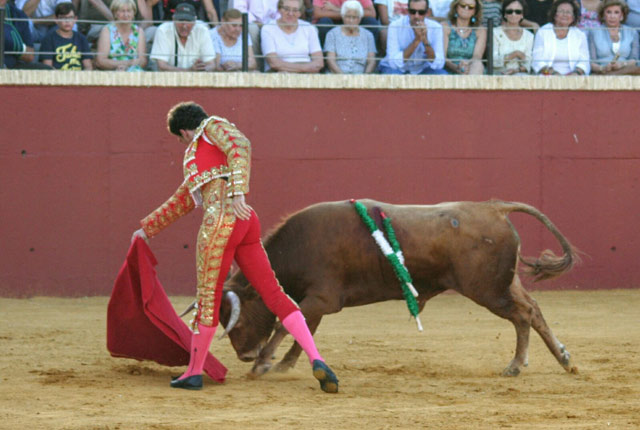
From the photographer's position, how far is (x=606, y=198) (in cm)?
1034

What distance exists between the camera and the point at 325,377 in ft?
17.6

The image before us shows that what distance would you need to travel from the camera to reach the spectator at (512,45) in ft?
33.2

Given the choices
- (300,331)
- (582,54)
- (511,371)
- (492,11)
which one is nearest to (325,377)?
(300,331)

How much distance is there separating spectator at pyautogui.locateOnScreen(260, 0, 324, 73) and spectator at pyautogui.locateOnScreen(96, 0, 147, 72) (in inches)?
43.4

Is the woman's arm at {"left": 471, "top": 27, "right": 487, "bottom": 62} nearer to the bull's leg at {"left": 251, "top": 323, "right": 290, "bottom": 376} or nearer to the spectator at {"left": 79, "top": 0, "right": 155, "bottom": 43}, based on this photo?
the spectator at {"left": 79, "top": 0, "right": 155, "bottom": 43}

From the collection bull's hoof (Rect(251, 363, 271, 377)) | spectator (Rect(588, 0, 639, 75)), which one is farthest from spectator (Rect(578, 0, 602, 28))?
bull's hoof (Rect(251, 363, 271, 377))

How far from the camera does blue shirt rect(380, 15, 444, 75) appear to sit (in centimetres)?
990

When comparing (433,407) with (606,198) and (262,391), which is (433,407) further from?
(606,198)

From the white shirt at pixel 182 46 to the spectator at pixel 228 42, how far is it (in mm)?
92

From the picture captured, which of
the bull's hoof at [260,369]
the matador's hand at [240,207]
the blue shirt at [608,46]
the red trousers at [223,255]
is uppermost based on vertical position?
the blue shirt at [608,46]

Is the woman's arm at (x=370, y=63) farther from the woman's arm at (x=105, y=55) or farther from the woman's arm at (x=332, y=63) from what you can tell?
the woman's arm at (x=105, y=55)

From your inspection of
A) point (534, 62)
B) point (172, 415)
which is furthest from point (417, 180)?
point (172, 415)

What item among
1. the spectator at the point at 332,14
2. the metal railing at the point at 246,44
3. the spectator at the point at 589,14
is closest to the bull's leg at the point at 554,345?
the metal railing at the point at 246,44

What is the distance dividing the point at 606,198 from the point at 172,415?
6.61 metres
